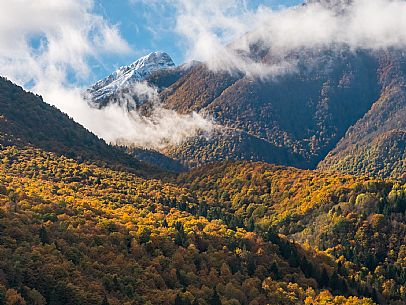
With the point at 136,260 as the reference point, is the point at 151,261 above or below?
above

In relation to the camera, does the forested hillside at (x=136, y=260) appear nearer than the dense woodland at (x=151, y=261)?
Yes

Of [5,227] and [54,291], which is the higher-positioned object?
[5,227]

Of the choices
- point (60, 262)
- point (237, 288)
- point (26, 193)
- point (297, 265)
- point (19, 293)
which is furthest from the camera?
point (297, 265)

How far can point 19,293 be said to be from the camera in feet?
283

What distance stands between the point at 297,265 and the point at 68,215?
65517 mm

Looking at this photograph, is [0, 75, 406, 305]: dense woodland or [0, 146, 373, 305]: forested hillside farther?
[0, 75, 406, 305]: dense woodland

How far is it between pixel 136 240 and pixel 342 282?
212ft

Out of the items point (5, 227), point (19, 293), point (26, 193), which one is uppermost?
point (26, 193)

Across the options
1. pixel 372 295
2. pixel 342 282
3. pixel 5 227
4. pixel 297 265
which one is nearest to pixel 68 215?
pixel 5 227

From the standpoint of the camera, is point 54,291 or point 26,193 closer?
point 54,291

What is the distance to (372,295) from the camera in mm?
165250

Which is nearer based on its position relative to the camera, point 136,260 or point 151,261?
point 136,260

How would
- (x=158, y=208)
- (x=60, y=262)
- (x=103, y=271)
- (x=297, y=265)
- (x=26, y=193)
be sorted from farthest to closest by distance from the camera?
(x=158, y=208)
(x=297, y=265)
(x=26, y=193)
(x=103, y=271)
(x=60, y=262)

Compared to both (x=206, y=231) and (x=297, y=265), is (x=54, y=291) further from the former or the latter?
(x=297, y=265)
